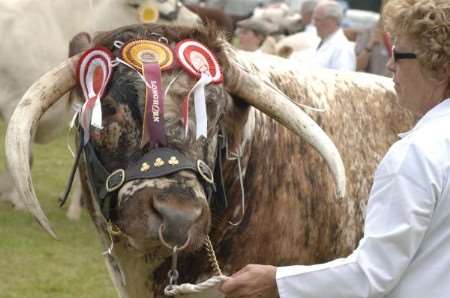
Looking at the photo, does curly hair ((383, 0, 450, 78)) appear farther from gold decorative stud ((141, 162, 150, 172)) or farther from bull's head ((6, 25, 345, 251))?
gold decorative stud ((141, 162, 150, 172))

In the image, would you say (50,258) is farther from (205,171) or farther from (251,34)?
(251,34)

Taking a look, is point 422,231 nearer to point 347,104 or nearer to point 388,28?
point 388,28

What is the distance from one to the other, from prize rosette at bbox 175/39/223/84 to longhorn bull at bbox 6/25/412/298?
42 millimetres

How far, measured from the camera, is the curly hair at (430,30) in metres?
3.00

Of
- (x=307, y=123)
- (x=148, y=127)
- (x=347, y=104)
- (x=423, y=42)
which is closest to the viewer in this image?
(x=423, y=42)

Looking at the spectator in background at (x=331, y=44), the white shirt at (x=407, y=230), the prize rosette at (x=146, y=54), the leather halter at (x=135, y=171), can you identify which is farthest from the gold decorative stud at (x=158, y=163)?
the spectator in background at (x=331, y=44)

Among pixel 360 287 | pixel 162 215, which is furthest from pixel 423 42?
pixel 162 215

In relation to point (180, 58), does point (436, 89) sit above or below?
above

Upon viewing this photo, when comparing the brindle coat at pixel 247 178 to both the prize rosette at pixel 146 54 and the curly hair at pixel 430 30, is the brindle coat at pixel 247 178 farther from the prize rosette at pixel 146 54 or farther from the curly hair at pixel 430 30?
the curly hair at pixel 430 30

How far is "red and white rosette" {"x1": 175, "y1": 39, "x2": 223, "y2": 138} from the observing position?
434 cm

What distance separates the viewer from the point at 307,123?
4605 millimetres

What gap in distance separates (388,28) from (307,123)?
1409 millimetres

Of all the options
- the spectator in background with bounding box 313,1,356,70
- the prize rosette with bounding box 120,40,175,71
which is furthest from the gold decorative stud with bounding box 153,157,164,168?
the spectator in background with bounding box 313,1,356,70

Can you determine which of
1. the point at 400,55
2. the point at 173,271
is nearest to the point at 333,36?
the point at 173,271
